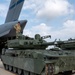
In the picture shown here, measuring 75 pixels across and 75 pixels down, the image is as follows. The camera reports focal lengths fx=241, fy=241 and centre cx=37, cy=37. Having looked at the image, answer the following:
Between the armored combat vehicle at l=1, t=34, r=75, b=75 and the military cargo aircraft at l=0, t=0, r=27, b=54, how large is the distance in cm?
535

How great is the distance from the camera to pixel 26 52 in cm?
1272

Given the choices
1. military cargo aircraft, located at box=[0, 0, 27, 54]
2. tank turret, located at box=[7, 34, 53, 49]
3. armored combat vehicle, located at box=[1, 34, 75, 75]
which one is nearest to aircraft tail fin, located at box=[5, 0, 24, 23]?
military cargo aircraft, located at box=[0, 0, 27, 54]

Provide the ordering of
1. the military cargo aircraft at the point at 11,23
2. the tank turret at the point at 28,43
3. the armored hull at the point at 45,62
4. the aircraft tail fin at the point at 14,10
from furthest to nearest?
the aircraft tail fin at the point at 14,10
the military cargo aircraft at the point at 11,23
the tank turret at the point at 28,43
the armored hull at the point at 45,62

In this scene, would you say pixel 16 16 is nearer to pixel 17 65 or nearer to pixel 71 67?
Result: pixel 17 65

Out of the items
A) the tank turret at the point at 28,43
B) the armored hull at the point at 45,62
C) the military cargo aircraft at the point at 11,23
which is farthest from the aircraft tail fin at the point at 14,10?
the armored hull at the point at 45,62

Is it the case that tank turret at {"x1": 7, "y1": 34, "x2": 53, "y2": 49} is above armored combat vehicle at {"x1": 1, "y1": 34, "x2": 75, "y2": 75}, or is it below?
above

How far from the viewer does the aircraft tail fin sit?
24352mm

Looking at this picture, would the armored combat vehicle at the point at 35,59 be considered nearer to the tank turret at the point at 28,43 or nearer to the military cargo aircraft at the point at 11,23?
the tank turret at the point at 28,43

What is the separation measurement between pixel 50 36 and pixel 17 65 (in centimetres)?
284

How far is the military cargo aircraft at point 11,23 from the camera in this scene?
21.4 m

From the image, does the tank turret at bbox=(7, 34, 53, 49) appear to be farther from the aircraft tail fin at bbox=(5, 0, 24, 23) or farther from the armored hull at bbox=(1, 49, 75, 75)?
the aircraft tail fin at bbox=(5, 0, 24, 23)

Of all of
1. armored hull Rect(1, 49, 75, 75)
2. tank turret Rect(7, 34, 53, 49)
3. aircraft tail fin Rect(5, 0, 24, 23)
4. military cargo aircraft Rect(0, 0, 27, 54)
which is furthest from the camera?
aircraft tail fin Rect(5, 0, 24, 23)

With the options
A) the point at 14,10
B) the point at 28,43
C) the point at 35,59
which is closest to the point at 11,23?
the point at 14,10

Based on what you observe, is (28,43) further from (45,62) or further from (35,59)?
(45,62)
